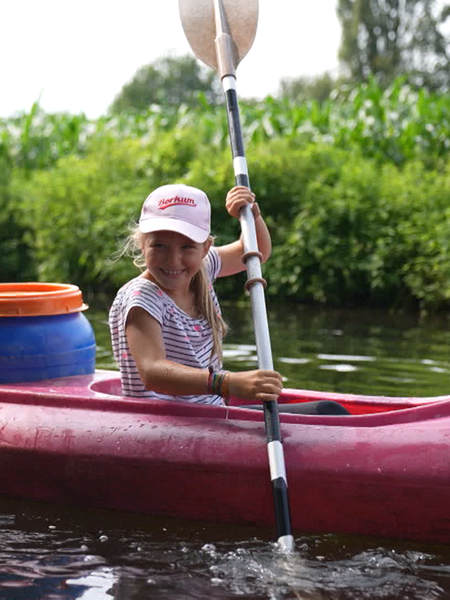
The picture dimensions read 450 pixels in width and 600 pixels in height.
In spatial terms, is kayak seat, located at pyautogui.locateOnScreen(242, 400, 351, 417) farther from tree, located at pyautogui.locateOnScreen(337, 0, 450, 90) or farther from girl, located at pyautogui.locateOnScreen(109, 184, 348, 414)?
tree, located at pyautogui.locateOnScreen(337, 0, 450, 90)

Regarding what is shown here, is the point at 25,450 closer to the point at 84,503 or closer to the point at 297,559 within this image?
the point at 84,503

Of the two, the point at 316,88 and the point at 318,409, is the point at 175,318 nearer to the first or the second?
the point at 318,409

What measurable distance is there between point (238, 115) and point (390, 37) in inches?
1507

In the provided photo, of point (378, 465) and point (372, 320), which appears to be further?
point (372, 320)

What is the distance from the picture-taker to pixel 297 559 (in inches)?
119

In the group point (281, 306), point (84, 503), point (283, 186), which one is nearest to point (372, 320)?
point (281, 306)

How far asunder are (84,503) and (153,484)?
0.32 meters

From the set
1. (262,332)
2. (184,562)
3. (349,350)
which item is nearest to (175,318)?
(262,332)

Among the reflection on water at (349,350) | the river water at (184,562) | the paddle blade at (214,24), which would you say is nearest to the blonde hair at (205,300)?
the river water at (184,562)

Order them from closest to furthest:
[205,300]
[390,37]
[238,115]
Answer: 1. [205,300]
2. [238,115]
3. [390,37]

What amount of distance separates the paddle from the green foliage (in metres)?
5.23

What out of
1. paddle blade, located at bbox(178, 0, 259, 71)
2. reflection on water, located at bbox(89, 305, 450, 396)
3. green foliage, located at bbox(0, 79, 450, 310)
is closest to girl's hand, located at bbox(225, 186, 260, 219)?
paddle blade, located at bbox(178, 0, 259, 71)

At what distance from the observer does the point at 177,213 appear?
3.25 meters

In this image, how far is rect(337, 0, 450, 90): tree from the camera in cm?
3928
